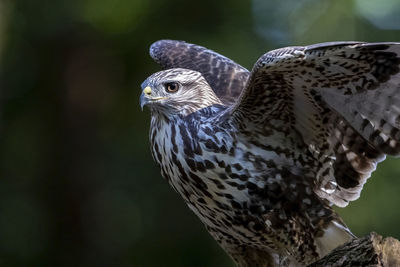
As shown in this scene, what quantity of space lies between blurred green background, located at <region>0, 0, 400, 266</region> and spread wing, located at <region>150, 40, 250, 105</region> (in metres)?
5.19

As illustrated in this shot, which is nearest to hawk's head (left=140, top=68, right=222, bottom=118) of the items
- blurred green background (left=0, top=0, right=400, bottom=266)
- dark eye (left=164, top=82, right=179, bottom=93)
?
dark eye (left=164, top=82, right=179, bottom=93)

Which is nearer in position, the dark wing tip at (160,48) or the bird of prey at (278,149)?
the bird of prey at (278,149)

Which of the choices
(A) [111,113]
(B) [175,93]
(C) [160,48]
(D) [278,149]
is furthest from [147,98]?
(A) [111,113]

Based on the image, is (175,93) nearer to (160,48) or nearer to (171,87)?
(171,87)

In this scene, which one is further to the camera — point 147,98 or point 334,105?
point 147,98

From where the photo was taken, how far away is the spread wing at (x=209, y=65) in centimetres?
737

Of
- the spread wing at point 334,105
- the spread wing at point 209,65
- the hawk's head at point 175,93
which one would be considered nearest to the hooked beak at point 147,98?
the hawk's head at point 175,93

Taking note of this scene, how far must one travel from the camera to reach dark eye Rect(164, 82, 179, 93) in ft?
21.4

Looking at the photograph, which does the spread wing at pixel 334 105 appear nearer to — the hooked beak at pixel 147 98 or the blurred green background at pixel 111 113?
the hooked beak at pixel 147 98

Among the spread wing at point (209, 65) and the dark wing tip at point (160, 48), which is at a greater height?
the spread wing at point (209, 65)

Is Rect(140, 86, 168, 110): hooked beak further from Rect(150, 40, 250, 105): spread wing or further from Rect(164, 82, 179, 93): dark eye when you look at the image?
Rect(150, 40, 250, 105): spread wing

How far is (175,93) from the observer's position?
654cm

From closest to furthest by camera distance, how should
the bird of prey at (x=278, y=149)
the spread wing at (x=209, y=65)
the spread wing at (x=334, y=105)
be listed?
the spread wing at (x=334, y=105) → the bird of prey at (x=278, y=149) → the spread wing at (x=209, y=65)

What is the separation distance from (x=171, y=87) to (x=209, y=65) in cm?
119
